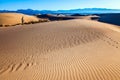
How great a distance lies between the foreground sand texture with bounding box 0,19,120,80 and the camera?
7125mm

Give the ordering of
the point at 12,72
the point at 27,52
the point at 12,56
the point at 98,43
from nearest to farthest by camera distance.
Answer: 1. the point at 12,72
2. the point at 12,56
3. the point at 27,52
4. the point at 98,43

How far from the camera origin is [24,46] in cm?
1236

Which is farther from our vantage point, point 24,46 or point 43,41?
point 43,41

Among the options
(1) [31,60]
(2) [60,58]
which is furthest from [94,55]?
(1) [31,60]

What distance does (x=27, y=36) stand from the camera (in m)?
14.9

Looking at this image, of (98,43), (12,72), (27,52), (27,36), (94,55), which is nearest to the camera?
(12,72)

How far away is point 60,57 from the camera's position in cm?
952

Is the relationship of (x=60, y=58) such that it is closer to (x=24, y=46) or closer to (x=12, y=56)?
(x=12, y=56)

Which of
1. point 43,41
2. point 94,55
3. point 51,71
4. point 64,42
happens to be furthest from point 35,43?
point 51,71

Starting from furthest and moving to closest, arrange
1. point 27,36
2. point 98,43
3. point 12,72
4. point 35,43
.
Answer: point 27,36 < point 35,43 < point 98,43 < point 12,72

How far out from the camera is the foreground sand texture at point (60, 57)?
712 centimetres

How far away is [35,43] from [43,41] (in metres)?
0.60

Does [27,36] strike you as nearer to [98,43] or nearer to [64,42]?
[64,42]

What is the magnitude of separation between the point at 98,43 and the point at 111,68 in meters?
4.85
